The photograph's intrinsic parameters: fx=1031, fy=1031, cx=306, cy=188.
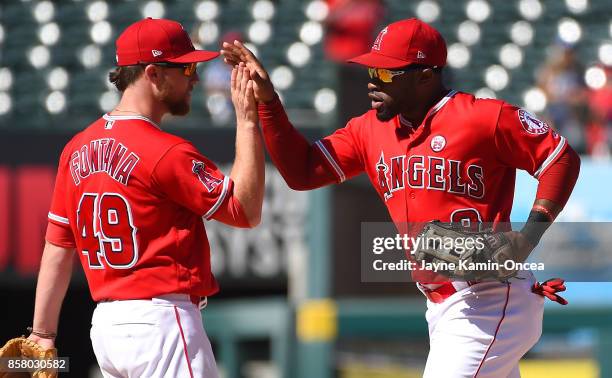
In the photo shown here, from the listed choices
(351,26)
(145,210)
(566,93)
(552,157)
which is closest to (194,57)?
(145,210)

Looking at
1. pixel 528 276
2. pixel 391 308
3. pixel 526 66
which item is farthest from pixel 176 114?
pixel 526 66

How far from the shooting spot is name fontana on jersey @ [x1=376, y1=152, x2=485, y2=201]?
3477 millimetres

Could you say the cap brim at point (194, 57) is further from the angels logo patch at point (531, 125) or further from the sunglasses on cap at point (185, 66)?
the angels logo patch at point (531, 125)

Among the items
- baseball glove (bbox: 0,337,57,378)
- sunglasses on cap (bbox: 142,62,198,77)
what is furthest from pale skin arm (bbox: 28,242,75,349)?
sunglasses on cap (bbox: 142,62,198,77)

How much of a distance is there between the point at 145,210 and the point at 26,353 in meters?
0.65

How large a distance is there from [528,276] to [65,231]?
62.0 inches

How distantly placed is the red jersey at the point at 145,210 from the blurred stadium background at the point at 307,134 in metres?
2.25

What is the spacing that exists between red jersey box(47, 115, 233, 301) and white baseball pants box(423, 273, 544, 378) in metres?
0.81

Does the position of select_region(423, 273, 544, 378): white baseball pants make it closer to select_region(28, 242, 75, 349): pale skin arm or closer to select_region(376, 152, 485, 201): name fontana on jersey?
select_region(376, 152, 485, 201): name fontana on jersey

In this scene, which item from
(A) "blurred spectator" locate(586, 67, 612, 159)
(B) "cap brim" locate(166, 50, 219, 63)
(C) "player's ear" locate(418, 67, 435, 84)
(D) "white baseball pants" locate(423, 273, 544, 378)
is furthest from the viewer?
(A) "blurred spectator" locate(586, 67, 612, 159)

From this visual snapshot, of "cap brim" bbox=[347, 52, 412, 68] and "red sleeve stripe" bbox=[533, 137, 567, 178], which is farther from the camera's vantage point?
"cap brim" bbox=[347, 52, 412, 68]

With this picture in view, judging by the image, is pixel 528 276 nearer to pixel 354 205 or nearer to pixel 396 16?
pixel 354 205

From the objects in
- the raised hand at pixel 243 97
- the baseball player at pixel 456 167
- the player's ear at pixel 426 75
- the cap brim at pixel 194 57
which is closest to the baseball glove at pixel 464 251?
the baseball player at pixel 456 167

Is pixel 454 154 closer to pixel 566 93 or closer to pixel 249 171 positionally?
pixel 249 171
